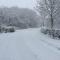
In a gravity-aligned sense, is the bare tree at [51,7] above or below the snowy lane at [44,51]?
above

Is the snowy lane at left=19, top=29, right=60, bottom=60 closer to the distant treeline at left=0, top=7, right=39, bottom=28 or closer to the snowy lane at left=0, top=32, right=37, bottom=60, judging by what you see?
the snowy lane at left=0, top=32, right=37, bottom=60

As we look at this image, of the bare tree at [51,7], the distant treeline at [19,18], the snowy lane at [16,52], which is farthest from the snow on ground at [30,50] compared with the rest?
the distant treeline at [19,18]

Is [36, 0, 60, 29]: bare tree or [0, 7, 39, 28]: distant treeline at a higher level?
[36, 0, 60, 29]: bare tree

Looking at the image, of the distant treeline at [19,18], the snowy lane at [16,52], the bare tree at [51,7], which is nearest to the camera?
the snowy lane at [16,52]

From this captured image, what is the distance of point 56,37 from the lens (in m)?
16.6

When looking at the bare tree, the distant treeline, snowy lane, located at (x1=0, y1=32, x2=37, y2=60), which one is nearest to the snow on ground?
snowy lane, located at (x1=0, y1=32, x2=37, y2=60)

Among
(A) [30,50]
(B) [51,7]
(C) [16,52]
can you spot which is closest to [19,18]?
(B) [51,7]

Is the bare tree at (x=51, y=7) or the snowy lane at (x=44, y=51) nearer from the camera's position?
the snowy lane at (x=44, y=51)

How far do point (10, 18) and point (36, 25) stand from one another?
10.6 m

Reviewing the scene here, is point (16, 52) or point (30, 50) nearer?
point (16, 52)

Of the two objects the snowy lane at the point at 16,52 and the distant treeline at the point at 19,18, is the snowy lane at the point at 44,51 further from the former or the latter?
the distant treeline at the point at 19,18

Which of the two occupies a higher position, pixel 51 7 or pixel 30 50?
pixel 51 7

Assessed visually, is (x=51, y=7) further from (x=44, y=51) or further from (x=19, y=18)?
(x=19, y=18)

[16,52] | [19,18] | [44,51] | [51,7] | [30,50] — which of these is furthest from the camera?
[19,18]
